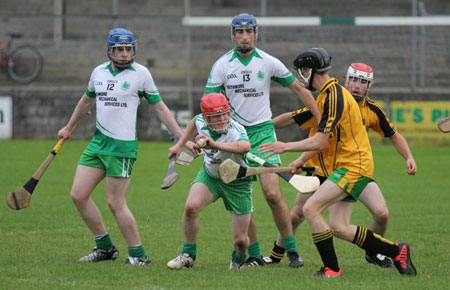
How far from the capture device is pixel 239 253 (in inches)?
332

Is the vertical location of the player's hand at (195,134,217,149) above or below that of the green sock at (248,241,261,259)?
above

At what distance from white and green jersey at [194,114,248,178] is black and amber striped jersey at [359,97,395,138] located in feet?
4.52

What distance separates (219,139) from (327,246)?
136 centimetres

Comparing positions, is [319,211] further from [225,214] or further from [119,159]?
[225,214]

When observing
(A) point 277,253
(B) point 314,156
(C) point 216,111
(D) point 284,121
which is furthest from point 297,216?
(C) point 216,111

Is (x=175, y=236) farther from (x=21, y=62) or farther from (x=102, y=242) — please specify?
(x=21, y=62)

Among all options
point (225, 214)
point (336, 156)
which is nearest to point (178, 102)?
point (225, 214)

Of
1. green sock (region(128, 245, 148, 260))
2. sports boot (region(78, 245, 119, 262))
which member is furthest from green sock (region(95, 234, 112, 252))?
green sock (region(128, 245, 148, 260))

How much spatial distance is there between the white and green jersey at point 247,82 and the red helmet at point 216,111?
98 cm

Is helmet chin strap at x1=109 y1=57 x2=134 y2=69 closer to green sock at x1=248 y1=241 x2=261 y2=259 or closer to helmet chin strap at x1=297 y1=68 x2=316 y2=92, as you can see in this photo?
helmet chin strap at x1=297 y1=68 x2=316 y2=92

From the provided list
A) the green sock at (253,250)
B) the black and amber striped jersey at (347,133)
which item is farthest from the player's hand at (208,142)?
the green sock at (253,250)

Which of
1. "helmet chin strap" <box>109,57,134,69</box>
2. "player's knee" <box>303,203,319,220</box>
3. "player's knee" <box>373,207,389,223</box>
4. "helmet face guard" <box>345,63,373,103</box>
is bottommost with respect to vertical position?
"player's knee" <box>373,207,389,223</box>

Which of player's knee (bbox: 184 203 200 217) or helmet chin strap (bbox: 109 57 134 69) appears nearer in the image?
player's knee (bbox: 184 203 200 217)

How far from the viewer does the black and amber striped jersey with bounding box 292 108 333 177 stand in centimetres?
840
